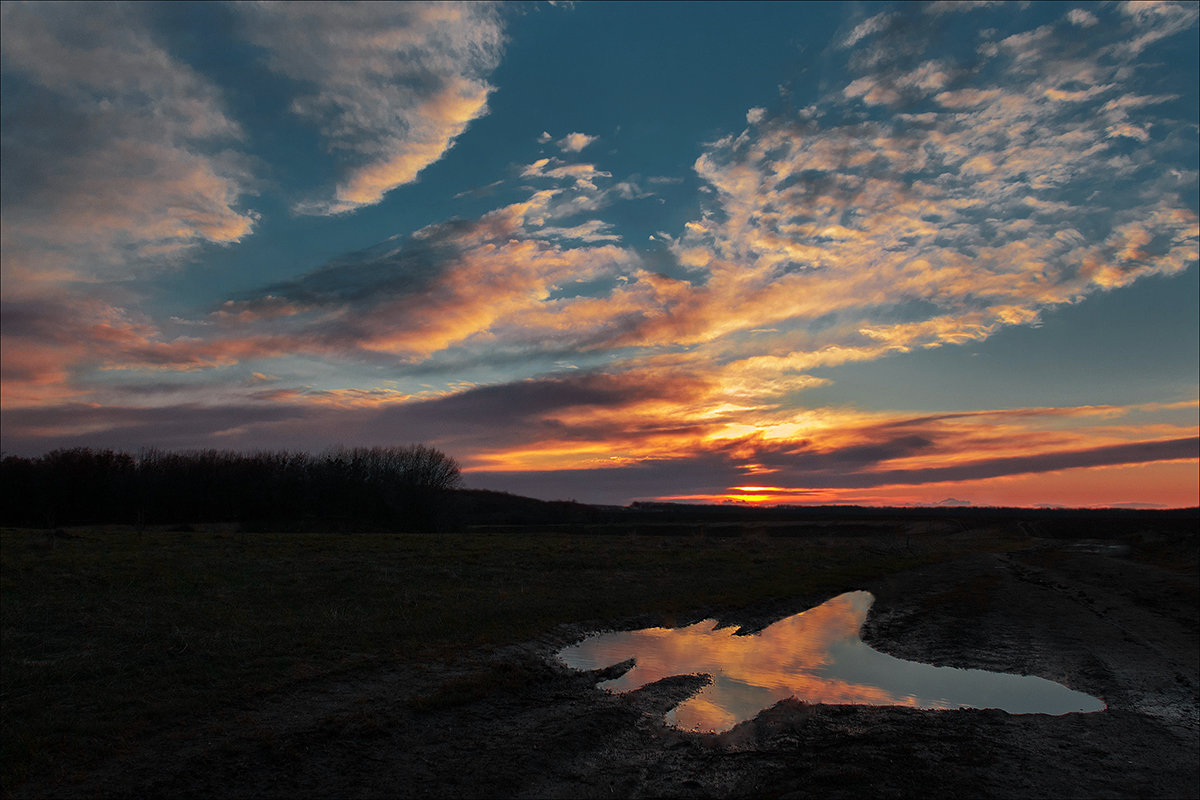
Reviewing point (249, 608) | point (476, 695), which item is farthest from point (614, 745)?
→ point (249, 608)

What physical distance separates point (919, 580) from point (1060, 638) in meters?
15.5

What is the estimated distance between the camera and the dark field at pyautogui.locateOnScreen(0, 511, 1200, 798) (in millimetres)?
8219

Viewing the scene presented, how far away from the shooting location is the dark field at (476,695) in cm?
822

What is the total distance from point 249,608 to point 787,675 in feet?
45.9

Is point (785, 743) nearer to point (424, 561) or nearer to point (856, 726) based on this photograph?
point (856, 726)

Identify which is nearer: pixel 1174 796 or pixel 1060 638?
pixel 1174 796

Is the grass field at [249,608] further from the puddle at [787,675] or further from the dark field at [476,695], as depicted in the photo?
the puddle at [787,675]

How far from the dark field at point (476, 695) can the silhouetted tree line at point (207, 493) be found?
66460 millimetres

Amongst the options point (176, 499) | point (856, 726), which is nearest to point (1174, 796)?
point (856, 726)

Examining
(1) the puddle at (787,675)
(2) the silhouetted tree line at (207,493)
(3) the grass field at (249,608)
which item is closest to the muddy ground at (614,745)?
(1) the puddle at (787,675)


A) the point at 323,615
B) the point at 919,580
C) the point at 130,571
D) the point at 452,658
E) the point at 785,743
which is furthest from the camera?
the point at 919,580

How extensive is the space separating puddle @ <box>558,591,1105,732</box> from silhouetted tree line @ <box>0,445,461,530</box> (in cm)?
7254

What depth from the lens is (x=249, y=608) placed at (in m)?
18.5

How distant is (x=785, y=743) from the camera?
959 cm
